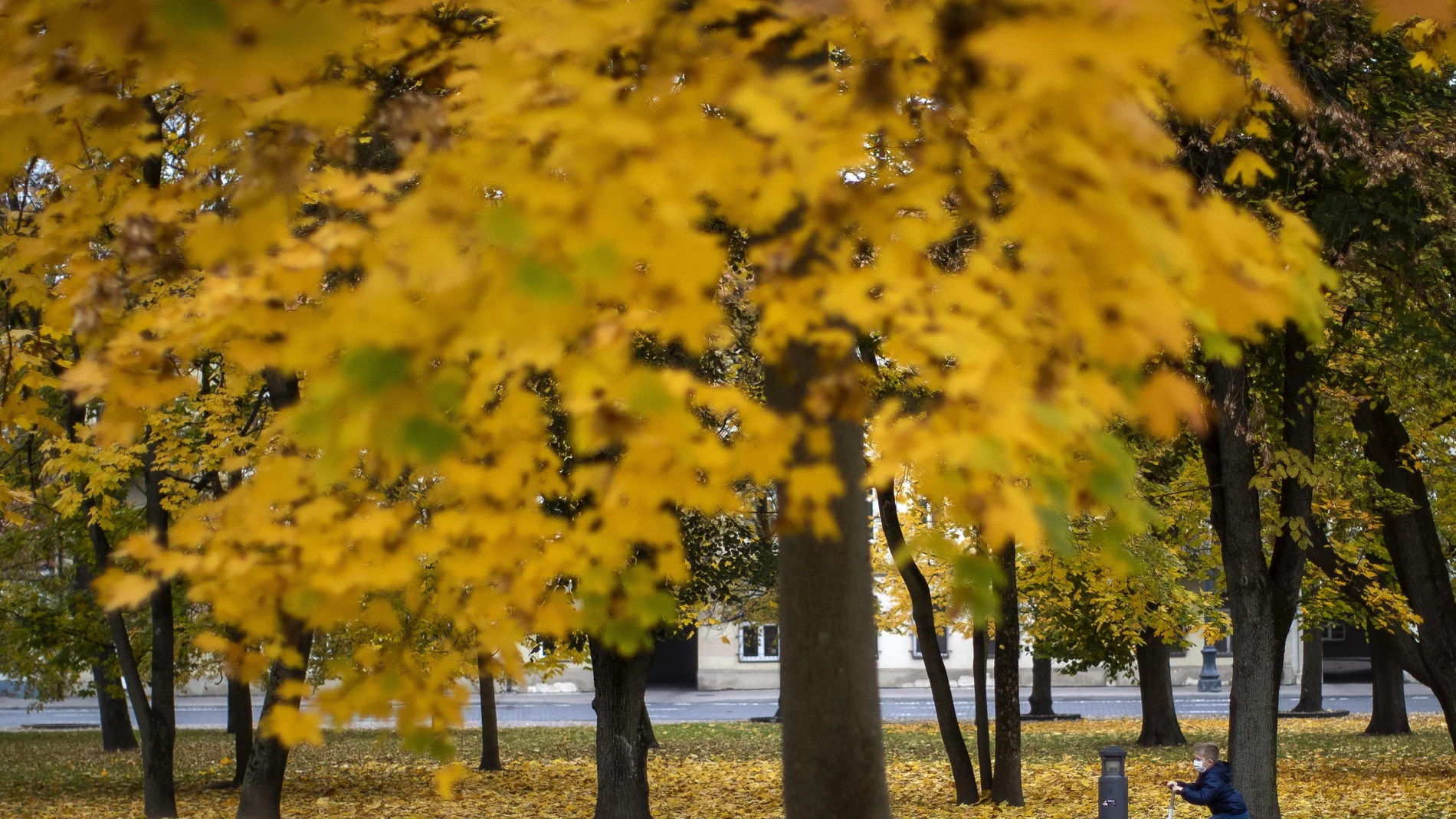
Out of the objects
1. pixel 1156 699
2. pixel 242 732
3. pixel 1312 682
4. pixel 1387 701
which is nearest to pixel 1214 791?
pixel 242 732

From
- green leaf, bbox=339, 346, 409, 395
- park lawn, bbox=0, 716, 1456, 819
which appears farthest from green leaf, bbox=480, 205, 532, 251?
park lawn, bbox=0, 716, 1456, 819

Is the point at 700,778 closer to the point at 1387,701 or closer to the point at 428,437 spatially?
the point at 1387,701

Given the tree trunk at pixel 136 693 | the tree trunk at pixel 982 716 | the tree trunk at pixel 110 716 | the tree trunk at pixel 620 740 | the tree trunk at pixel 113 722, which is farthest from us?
the tree trunk at pixel 113 722

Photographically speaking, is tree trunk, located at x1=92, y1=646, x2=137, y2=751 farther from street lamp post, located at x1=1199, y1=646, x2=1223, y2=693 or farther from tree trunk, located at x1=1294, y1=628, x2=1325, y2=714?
street lamp post, located at x1=1199, y1=646, x2=1223, y2=693

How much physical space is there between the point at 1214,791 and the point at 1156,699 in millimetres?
15249

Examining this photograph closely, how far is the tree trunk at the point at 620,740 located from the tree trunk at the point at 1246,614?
588 cm

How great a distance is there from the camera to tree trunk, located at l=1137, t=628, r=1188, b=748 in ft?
76.9

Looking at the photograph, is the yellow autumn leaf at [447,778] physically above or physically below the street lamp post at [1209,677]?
above

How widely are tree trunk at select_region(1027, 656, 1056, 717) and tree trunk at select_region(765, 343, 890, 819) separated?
28.0 metres

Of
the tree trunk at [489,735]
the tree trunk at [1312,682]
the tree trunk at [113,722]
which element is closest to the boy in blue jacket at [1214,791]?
the tree trunk at [489,735]

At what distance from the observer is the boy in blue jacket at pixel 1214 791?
9180mm

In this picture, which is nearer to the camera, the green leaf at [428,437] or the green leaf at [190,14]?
the green leaf at [190,14]

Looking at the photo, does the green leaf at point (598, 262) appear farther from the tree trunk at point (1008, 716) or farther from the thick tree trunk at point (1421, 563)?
the thick tree trunk at point (1421, 563)

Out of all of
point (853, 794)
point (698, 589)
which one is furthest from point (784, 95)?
point (698, 589)
